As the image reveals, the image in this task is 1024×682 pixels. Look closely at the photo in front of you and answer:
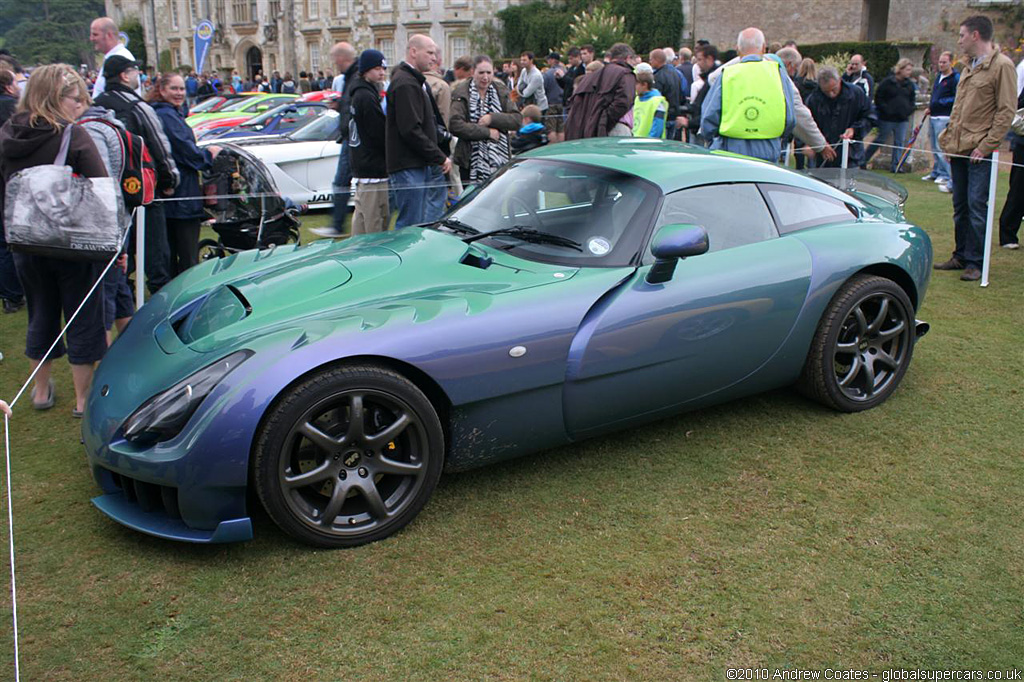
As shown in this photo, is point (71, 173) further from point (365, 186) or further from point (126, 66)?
point (365, 186)

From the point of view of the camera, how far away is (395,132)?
716 centimetres

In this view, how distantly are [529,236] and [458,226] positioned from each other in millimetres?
524

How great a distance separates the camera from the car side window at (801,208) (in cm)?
449

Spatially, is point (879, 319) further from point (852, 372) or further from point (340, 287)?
point (340, 287)

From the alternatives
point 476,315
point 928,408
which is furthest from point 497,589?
point 928,408

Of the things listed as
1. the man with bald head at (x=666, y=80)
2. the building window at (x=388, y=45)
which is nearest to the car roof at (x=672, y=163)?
the man with bald head at (x=666, y=80)

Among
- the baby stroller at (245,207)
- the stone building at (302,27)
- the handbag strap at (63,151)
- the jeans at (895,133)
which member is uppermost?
the stone building at (302,27)

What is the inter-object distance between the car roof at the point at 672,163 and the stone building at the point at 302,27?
44502mm

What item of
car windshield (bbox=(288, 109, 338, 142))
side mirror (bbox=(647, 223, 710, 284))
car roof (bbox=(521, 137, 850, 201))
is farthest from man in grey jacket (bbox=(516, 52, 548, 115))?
side mirror (bbox=(647, 223, 710, 284))

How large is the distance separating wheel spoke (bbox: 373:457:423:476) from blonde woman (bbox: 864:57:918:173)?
12046 mm

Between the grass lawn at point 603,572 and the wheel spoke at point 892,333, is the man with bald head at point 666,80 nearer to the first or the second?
the wheel spoke at point 892,333

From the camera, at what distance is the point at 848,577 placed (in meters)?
3.23

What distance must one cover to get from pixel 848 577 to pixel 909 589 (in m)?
0.21

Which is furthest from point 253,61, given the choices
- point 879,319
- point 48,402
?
point 879,319
